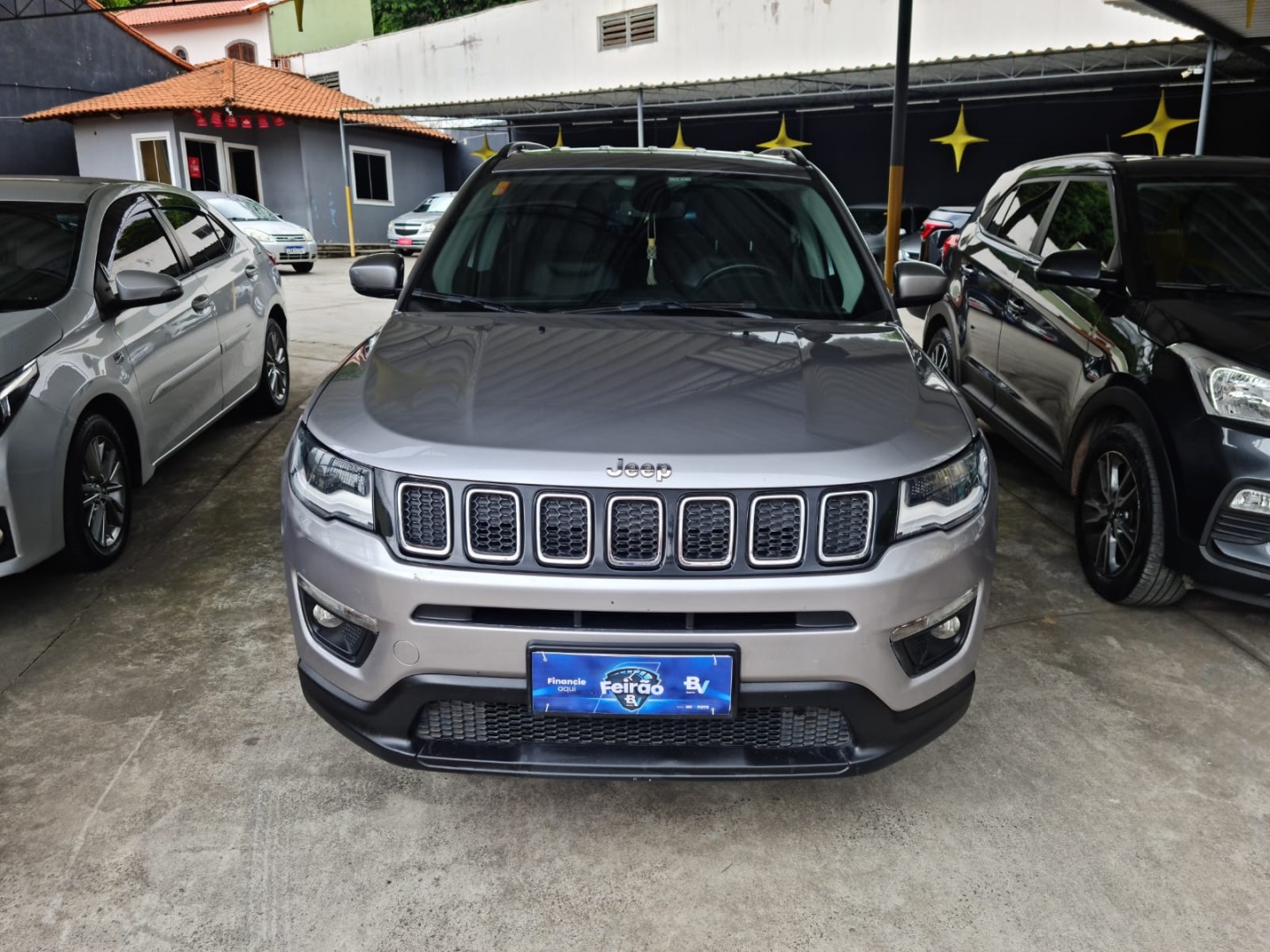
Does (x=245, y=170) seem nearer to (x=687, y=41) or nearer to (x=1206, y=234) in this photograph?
(x=687, y=41)

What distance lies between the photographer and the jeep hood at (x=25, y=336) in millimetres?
3332

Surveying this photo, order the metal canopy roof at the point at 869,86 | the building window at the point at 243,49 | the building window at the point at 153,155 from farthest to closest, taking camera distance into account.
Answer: the building window at the point at 243,49 → the building window at the point at 153,155 → the metal canopy roof at the point at 869,86

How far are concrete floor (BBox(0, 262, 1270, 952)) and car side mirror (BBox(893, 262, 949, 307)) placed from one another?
1.19 m

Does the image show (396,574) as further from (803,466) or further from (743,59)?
(743,59)

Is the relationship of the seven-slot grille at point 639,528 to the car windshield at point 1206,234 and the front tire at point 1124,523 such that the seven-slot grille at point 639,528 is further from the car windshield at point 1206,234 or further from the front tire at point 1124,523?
the car windshield at point 1206,234

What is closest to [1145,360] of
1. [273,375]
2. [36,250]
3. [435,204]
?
[36,250]

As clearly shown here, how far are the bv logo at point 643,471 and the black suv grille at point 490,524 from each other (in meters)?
0.21

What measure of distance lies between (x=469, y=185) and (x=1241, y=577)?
2.85m

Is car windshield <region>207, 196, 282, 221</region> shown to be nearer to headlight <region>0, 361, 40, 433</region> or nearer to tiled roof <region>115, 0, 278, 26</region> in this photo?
headlight <region>0, 361, 40, 433</region>

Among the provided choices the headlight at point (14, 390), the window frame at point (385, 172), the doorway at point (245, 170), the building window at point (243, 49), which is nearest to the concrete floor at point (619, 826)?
the headlight at point (14, 390)

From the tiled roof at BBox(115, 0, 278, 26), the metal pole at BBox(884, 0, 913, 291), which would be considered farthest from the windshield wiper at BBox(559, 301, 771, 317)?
the tiled roof at BBox(115, 0, 278, 26)

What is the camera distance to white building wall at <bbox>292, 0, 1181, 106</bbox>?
16.0 meters

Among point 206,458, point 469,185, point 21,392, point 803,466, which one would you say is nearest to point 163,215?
point 206,458

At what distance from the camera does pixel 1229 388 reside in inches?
123
